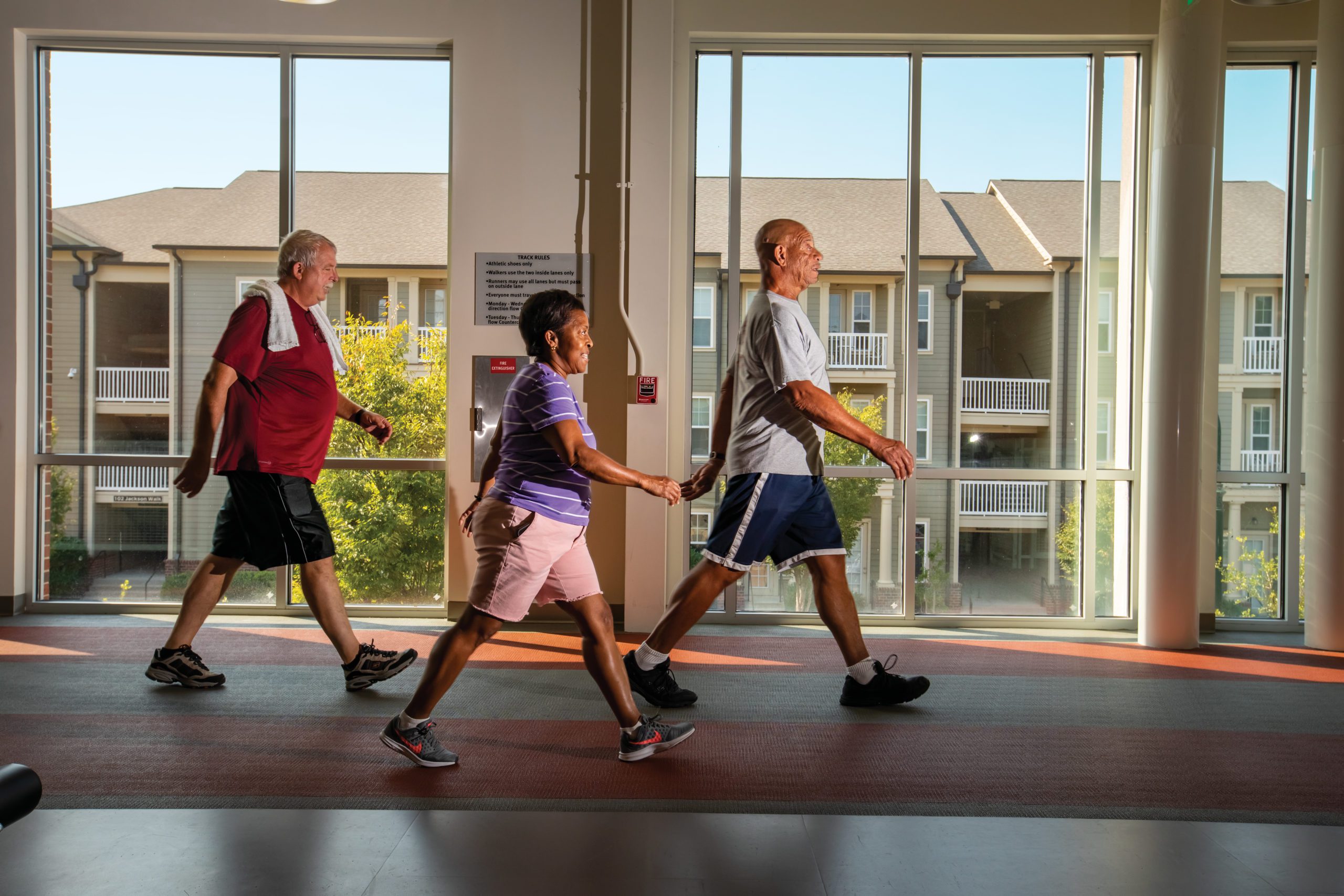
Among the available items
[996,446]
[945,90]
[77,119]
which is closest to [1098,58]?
[945,90]

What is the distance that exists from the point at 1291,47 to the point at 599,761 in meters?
5.59

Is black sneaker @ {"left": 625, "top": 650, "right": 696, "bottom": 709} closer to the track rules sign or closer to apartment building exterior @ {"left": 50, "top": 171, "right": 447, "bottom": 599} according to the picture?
the track rules sign

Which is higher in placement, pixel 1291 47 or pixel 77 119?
pixel 1291 47

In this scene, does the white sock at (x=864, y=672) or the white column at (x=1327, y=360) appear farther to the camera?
the white column at (x=1327, y=360)

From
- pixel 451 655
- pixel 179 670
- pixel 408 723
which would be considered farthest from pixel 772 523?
pixel 179 670

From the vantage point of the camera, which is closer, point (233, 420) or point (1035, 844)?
point (1035, 844)

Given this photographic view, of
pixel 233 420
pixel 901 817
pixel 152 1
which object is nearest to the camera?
pixel 901 817

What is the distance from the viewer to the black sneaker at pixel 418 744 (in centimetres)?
285

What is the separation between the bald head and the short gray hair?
5.49ft

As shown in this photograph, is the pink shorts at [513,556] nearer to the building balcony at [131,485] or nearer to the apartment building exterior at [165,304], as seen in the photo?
the apartment building exterior at [165,304]

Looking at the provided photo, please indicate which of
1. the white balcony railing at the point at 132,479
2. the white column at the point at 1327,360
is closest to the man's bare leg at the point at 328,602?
the white balcony railing at the point at 132,479

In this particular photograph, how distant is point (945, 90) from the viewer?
18.7ft

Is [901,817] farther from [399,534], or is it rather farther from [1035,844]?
[399,534]

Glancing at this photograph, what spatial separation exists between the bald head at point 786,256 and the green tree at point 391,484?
2624mm
